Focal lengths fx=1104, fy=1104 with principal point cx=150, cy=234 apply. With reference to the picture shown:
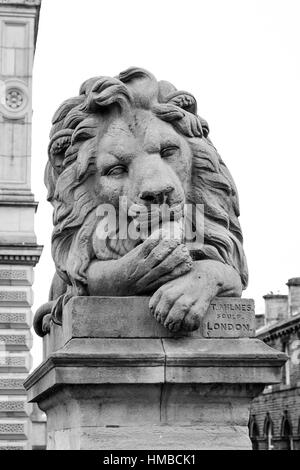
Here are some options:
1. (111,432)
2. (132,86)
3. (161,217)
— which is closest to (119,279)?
(161,217)

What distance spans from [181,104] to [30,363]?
1920 cm

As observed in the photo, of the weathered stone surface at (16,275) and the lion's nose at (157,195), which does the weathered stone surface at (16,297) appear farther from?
the lion's nose at (157,195)

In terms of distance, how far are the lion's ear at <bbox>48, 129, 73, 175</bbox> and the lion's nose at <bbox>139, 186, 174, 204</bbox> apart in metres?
0.66

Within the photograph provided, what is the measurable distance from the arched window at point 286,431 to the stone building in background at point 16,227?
27.3m

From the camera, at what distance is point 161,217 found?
605cm

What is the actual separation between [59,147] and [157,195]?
0.79m

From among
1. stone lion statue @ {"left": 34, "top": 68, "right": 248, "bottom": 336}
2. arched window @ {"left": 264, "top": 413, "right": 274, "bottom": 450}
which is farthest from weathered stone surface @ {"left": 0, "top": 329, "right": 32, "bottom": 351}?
arched window @ {"left": 264, "top": 413, "right": 274, "bottom": 450}

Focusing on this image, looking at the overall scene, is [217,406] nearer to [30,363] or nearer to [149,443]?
[149,443]

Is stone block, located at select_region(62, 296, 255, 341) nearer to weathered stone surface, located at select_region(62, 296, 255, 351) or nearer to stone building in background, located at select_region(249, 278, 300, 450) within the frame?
weathered stone surface, located at select_region(62, 296, 255, 351)

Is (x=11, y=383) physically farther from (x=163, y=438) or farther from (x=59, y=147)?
(x=163, y=438)

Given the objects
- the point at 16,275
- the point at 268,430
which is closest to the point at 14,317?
the point at 16,275

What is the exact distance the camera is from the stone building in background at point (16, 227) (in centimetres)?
2464

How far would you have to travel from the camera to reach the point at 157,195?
19.9 ft

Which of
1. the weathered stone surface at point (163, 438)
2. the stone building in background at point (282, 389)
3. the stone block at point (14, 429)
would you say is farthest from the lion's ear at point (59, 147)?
the stone building in background at point (282, 389)
